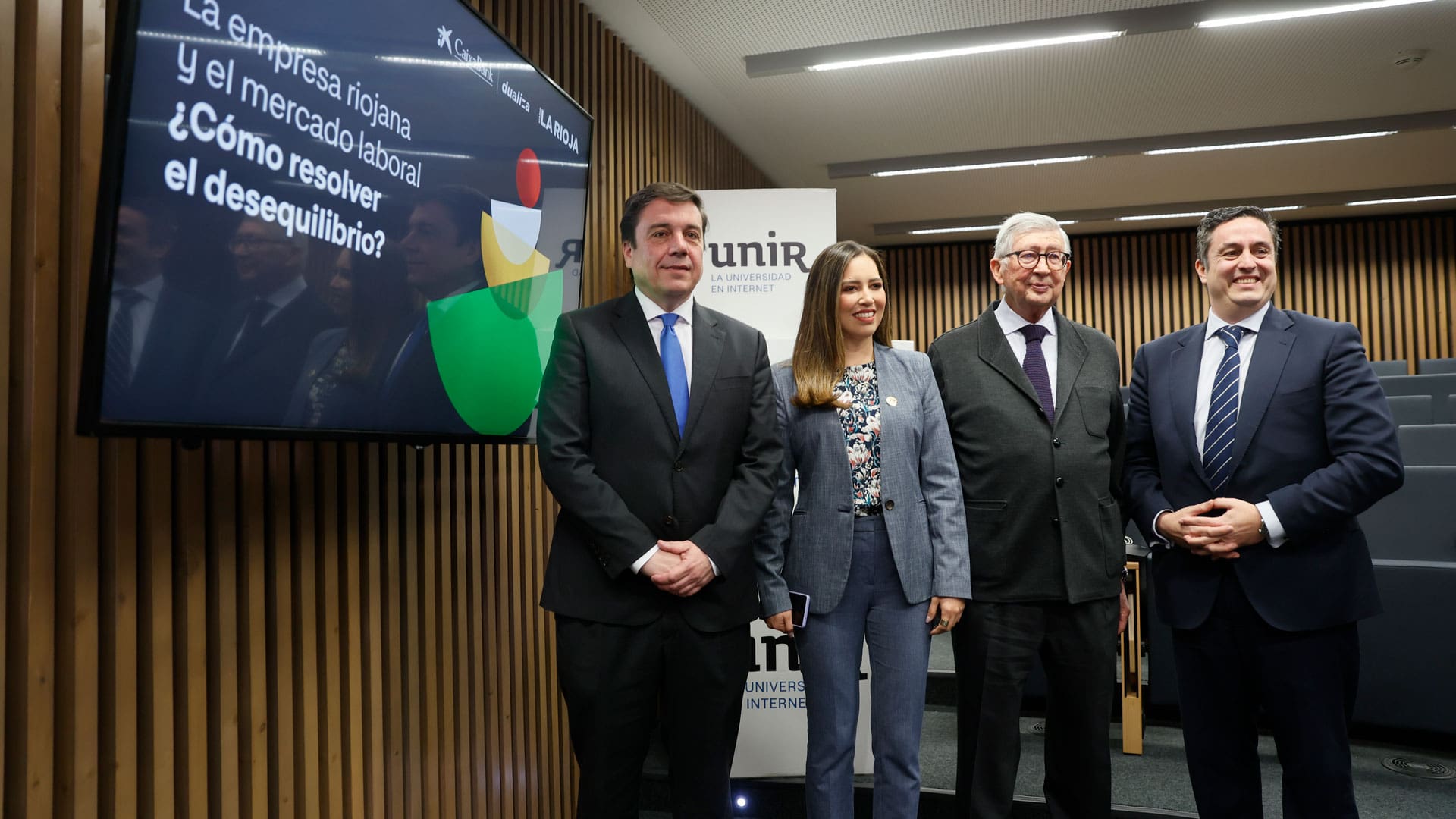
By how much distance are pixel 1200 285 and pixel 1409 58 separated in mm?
4984

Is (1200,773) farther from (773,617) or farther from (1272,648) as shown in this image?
(773,617)

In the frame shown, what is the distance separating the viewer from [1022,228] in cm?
228

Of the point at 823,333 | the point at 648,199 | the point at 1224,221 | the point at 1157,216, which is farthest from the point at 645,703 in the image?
the point at 1157,216

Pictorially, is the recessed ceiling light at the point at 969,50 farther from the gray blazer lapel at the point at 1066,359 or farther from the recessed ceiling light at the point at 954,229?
the recessed ceiling light at the point at 954,229

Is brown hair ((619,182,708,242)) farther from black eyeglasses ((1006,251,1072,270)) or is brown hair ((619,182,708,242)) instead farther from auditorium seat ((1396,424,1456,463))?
auditorium seat ((1396,424,1456,463))

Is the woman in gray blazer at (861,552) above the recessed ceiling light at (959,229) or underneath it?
underneath

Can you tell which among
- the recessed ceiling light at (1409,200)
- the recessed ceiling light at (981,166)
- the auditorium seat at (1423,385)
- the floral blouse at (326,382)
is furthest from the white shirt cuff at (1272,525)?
the recessed ceiling light at (1409,200)

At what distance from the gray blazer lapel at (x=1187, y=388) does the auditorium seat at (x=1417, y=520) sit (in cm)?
194

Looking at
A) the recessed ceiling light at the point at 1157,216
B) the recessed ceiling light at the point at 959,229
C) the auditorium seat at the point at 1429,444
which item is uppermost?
the recessed ceiling light at the point at 1157,216

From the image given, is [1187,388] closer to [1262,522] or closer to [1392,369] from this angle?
[1262,522]

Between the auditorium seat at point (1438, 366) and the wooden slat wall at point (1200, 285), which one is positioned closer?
the auditorium seat at point (1438, 366)

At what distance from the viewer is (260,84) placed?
1.48 m

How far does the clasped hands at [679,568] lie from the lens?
1.82 meters

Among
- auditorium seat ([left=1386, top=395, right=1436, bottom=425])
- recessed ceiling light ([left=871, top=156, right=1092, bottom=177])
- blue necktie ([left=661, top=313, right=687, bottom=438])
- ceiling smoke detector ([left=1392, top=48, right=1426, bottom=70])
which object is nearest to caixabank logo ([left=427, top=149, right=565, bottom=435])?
blue necktie ([left=661, top=313, right=687, bottom=438])
